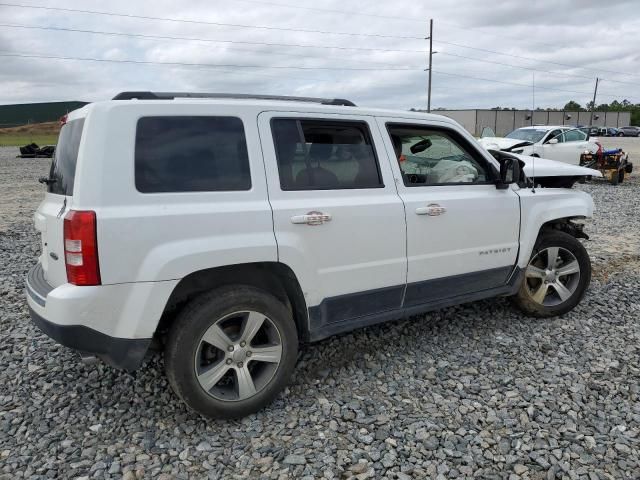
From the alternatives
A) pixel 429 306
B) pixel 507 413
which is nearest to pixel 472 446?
pixel 507 413

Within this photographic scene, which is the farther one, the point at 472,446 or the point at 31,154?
the point at 31,154

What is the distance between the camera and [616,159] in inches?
617

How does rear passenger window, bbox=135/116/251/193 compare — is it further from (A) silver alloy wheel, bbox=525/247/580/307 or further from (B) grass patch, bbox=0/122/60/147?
(B) grass patch, bbox=0/122/60/147

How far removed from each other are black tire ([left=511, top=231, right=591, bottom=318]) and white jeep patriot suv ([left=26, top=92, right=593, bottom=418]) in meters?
0.54

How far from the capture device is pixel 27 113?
62.7 meters

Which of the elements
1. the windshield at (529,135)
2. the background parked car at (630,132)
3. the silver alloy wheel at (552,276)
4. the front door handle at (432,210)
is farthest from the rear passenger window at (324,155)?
the background parked car at (630,132)

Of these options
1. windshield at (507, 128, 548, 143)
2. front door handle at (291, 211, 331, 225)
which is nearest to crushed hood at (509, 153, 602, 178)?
front door handle at (291, 211, 331, 225)

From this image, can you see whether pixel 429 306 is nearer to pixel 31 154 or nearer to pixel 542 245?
pixel 542 245

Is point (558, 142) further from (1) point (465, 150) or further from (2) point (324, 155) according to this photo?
(2) point (324, 155)

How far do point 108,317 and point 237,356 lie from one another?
78cm

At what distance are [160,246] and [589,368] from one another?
3.13m

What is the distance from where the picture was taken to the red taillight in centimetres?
252

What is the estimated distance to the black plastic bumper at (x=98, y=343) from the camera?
8.65 feet

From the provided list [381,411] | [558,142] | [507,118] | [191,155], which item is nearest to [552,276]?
Result: [381,411]
